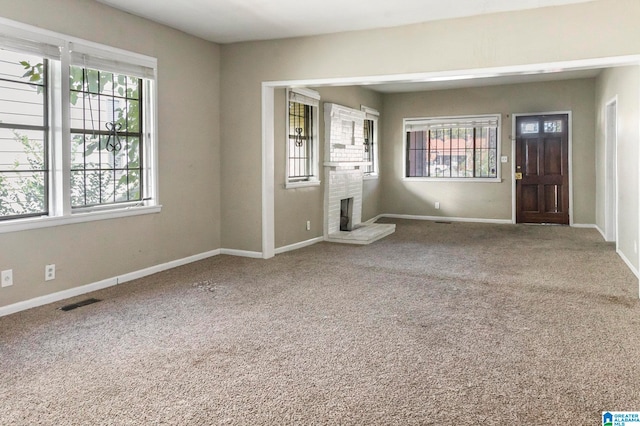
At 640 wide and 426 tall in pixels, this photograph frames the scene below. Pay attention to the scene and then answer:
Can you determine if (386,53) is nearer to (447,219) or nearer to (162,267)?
(162,267)

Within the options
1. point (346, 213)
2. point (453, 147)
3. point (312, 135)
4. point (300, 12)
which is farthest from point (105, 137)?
point (453, 147)

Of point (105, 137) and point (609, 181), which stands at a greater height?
point (105, 137)

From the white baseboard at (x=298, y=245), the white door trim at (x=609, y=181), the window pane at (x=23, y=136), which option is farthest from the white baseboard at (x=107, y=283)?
the white door trim at (x=609, y=181)

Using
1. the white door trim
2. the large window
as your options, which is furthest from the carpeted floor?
the large window

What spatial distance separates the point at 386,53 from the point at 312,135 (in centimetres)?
225

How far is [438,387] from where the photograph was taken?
8.30ft

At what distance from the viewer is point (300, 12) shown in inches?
185

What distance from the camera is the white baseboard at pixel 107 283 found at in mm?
3875

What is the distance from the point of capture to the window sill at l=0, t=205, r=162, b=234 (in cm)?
379

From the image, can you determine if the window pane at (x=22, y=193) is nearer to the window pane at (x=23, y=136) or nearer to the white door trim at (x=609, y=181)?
the window pane at (x=23, y=136)

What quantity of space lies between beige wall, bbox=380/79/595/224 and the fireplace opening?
2.37 meters

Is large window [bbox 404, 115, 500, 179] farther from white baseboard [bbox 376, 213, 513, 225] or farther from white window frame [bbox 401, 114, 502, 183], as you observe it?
white baseboard [bbox 376, 213, 513, 225]

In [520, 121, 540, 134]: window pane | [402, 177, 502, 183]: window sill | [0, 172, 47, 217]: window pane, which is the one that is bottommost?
[0, 172, 47, 217]: window pane

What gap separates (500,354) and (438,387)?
651 millimetres
